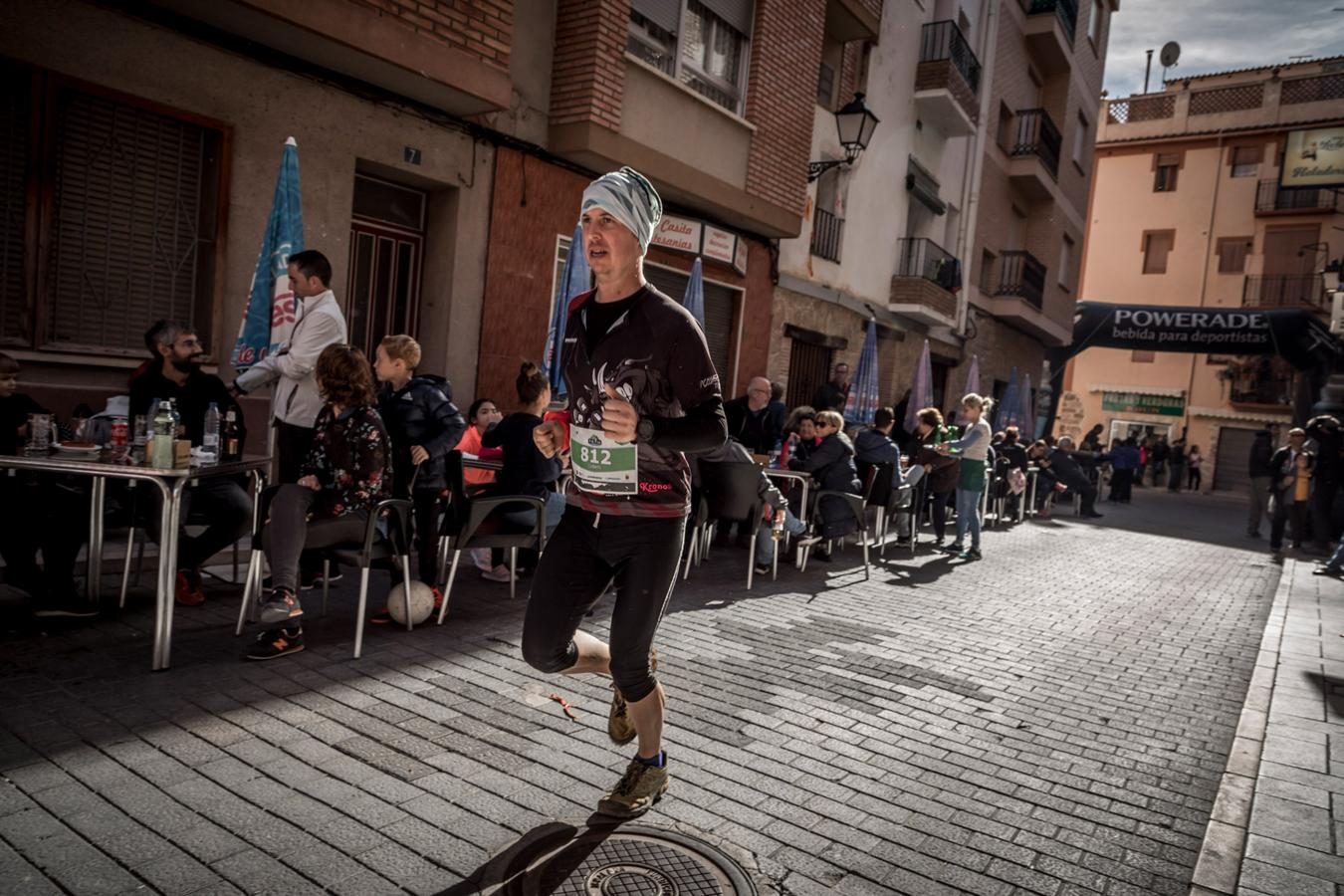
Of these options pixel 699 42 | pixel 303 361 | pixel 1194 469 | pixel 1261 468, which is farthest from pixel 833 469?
pixel 1194 469

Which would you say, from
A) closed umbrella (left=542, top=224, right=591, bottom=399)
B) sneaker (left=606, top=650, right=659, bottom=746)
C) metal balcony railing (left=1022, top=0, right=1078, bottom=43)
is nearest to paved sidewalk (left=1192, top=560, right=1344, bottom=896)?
sneaker (left=606, top=650, right=659, bottom=746)

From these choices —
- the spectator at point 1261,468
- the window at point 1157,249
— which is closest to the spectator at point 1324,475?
the spectator at point 1261,468

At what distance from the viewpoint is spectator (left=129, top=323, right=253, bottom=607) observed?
534 cm

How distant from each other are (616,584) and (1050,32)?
25.0m

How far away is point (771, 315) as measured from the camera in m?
14.8

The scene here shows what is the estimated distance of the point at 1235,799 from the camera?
3.64 metres

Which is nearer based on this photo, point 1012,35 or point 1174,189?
point 1012,35

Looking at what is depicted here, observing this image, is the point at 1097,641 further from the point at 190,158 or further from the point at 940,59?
the point at 940,59

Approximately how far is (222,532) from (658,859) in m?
3.76

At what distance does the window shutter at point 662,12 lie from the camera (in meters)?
11.0

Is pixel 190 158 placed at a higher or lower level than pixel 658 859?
higher

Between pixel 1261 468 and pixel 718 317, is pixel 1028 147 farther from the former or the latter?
pixel 718 317

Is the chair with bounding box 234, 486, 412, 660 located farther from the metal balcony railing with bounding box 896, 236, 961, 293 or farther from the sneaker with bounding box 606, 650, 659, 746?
the metal balcony railing with bounding box 896, 236, 961, 293

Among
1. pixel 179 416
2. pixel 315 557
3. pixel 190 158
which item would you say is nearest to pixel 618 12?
pixel 190 158
